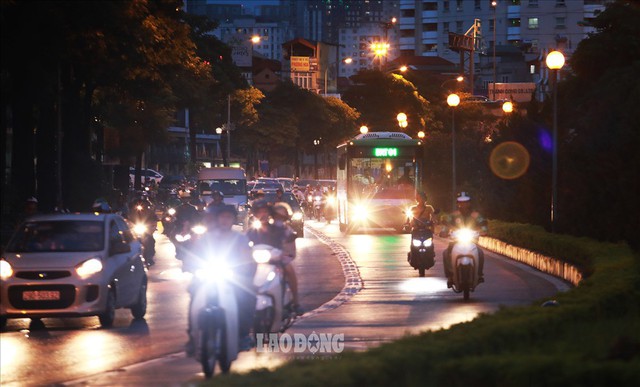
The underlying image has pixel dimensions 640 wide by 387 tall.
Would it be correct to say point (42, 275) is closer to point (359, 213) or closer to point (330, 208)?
point (359, 213)

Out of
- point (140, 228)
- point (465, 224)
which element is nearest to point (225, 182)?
point (140, 228)

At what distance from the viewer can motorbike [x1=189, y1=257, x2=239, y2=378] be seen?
1312cm

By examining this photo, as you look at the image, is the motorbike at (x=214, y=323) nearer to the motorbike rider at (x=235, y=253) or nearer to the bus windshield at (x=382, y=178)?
the motorbike rider at (x=235, y=253)

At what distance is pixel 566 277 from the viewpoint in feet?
90.9

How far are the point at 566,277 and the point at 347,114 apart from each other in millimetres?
112853

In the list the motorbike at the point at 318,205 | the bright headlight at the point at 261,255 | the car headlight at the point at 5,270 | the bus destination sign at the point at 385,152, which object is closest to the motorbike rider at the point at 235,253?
the bright headlight at the point at 261,255

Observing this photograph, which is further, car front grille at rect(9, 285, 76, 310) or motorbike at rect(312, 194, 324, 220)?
motorbike at rect(312, 194, 324, 220)

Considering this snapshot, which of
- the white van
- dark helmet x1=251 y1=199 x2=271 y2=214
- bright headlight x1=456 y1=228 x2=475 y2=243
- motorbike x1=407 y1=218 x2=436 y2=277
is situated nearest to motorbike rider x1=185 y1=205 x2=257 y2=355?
dark helmet x1=251 y1=199 x2=271 y2=214

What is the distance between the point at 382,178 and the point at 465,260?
91.2 ft

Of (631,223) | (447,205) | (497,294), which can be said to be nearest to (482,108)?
(447,205)

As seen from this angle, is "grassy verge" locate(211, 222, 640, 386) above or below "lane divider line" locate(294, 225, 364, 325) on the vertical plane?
above

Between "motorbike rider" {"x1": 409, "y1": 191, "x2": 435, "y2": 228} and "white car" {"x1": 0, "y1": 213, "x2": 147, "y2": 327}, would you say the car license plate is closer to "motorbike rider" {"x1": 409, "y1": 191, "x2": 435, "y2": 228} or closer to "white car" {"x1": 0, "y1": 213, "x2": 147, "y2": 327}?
"white car" {"x1": 0, "y1": 213, "x2": 147, "y2": 327}

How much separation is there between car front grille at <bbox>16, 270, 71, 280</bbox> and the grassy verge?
6.73m

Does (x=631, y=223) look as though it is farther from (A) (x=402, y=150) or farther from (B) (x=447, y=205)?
(B) (x=447, y=205)
